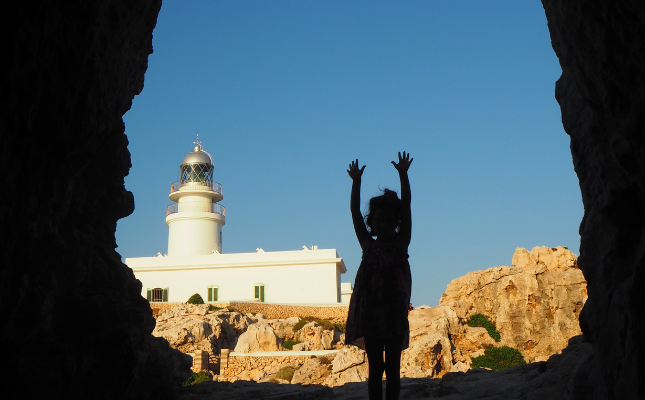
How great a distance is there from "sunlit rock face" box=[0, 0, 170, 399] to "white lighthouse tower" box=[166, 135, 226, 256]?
107 ft

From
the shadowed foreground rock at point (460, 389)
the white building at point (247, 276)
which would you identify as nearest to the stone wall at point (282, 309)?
the white building at point (247, 276)

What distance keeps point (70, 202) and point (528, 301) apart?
1773 centimetres

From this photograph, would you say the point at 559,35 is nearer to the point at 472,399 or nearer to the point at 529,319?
the point at 472,399

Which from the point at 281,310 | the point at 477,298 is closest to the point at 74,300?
the point at 477,298

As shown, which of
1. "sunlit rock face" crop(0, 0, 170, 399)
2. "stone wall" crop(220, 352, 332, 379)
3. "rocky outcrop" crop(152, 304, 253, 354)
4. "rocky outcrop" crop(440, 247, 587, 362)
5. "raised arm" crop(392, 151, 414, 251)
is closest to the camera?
"sunlit rock face" crop(0, 0, 170, 399)

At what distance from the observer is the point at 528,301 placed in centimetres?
1927

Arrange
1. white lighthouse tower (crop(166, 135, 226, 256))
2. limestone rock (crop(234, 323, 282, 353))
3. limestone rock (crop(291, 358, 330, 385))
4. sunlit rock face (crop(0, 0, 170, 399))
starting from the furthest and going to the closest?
white lighthouse tower (crop(166, 135, 226, 256)) → limestone rock (crop(234, 323, 282, 353)) → limestone rock (crop(291, 358, 330, 385)) → sunlit rock face (crop(0, 0, 170, 399))

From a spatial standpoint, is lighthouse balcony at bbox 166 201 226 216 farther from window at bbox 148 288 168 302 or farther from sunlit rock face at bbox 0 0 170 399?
sunlit rock face at bbox 0 0 170 399

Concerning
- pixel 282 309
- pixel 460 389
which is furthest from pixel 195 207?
pixel 460 389

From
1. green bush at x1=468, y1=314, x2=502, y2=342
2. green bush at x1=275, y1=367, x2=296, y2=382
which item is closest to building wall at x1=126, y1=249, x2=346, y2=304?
green bush at x1=468, y1=314, x2=502, y2=342

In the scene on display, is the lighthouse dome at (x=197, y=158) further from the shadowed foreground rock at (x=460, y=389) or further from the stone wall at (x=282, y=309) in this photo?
the shadowed foreground rock at (x=460, y=389)

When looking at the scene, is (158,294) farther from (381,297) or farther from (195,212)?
(381,297)

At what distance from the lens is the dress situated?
3.77 m

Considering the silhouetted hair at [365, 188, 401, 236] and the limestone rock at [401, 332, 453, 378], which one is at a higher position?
the silhouetted hair at [365, 188, 401, 236]
